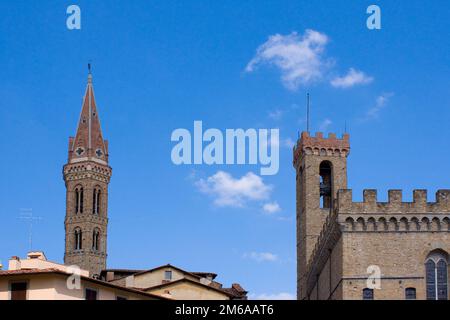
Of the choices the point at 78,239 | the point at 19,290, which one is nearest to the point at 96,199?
the point at 78,239

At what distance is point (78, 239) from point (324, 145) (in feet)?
126

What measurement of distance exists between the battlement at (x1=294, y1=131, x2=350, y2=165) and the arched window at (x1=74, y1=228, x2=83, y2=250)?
118ft

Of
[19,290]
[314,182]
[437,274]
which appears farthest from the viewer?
[314,182]

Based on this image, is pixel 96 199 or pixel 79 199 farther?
pixel 96 199

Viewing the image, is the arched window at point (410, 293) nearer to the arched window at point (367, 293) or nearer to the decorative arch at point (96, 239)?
the arched window at point (367, 293)

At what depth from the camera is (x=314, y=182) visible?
86938 mm

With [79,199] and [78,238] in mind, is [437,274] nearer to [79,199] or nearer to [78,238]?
[78,238]

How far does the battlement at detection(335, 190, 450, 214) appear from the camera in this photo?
53.8 m

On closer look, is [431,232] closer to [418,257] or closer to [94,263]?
[418,257]

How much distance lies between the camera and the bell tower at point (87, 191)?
117500 mm

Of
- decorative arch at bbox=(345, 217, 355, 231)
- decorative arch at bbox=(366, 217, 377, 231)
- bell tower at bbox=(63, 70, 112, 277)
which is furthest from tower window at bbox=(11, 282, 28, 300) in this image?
bell tower at bbox=(63, 70, 112, 277)

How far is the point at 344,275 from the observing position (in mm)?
53250

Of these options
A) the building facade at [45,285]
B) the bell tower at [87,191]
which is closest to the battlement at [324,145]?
the bell tower at [87,191]

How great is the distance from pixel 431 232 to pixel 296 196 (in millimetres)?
37618
